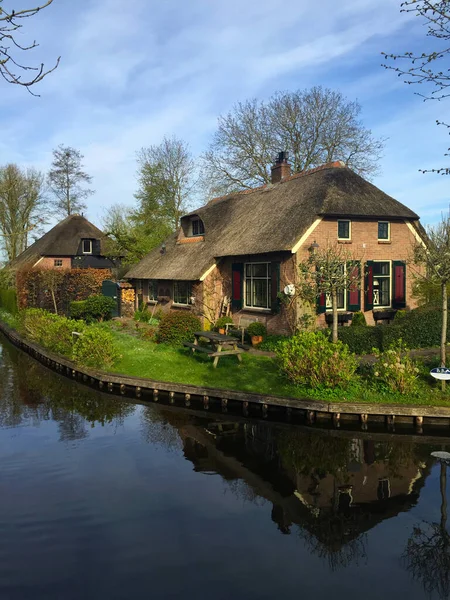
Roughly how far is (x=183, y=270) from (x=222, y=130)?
17003 mm

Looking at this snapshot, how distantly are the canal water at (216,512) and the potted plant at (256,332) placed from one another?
589 cm

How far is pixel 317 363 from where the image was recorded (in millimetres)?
10898

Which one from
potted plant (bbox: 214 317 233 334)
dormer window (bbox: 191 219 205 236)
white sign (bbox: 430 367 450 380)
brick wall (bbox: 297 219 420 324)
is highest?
dormer window (bbox: 191 219 205 236)

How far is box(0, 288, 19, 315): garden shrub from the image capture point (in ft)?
92.1

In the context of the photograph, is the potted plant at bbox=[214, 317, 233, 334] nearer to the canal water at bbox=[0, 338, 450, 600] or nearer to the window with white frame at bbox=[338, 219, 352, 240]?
the window with white frame at bbox=[338, 219, 352, 240]

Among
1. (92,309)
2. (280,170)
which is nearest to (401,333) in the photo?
(280,170)

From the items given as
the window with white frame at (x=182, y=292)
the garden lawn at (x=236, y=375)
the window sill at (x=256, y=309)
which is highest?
the window with white frame at (x=182, y=292)

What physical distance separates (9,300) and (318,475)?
89.2 feet

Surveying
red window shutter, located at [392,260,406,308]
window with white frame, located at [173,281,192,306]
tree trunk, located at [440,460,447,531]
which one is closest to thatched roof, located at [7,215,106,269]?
window with white frame, located at [173,281,192,306]

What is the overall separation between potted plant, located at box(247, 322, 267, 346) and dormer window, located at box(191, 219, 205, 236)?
7.46 m

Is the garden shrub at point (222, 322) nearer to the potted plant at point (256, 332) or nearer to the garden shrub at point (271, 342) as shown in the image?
the potted plant at point (256, 332)

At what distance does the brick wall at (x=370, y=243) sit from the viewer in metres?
16.7

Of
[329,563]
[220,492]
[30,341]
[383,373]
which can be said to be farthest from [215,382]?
[30,341]

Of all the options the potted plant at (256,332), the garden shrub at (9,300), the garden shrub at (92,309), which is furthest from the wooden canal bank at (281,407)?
the garden shrub at (9,300)
